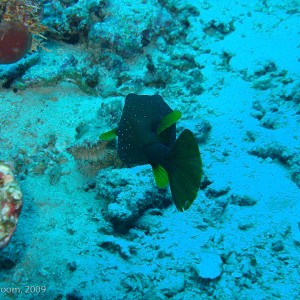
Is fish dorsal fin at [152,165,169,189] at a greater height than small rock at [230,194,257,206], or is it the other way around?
fish dorsal fin at [152,165,169,189]

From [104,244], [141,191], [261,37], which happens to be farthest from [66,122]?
[261,37]

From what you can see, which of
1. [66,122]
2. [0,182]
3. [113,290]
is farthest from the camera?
[66,122]

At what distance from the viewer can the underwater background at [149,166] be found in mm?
2225

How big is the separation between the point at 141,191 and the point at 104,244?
0.58 metres

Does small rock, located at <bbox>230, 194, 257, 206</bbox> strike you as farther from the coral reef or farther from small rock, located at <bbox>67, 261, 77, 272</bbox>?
the coral reef

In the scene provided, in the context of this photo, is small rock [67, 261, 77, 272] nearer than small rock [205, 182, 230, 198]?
Yes

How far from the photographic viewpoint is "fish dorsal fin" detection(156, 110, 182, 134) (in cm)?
202

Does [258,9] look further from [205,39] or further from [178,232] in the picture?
[178,232]

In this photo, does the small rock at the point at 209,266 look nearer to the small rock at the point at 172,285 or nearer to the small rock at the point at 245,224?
the small rock at the point at 172,285

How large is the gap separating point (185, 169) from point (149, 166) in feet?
3.76

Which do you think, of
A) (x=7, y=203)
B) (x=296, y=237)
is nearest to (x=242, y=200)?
(x=296, y=237)

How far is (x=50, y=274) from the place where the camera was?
7.20 feet

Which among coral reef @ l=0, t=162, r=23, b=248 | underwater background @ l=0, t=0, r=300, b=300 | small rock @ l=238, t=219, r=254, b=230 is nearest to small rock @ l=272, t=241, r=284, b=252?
underwater background @ l=0, t=0, r=300, b=300

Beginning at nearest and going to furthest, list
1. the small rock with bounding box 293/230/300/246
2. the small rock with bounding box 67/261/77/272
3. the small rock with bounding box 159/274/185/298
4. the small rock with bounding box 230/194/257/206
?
1. the small rock with bounding box 159/274/185/298
2. the small rock with bounding box 67/261/77/272
3. the small rock with bounding box 293/230/300/246
4. the small rock with bounding box 230/194/257/206
